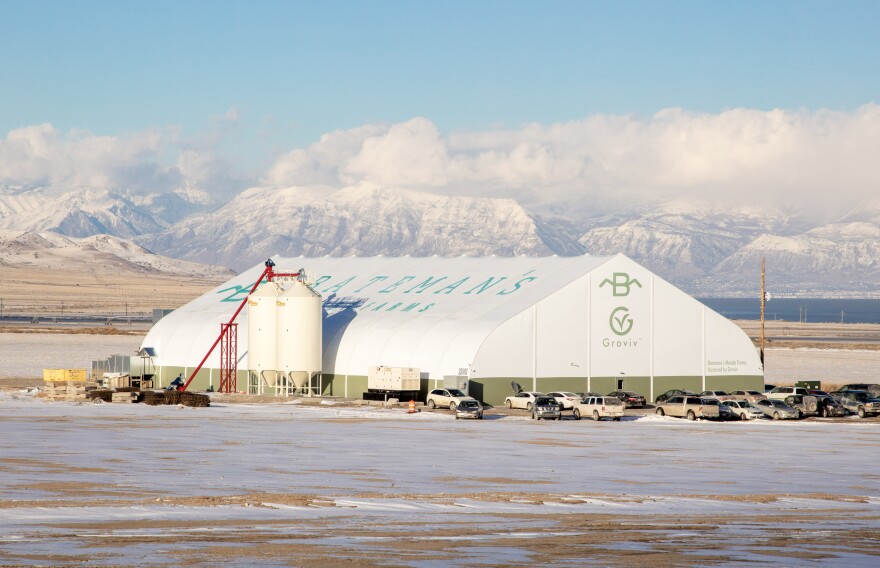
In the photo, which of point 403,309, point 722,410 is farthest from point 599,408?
point 403,309

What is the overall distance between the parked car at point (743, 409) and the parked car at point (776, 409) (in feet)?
1.03

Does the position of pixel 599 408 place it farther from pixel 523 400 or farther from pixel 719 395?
pixel 719 395

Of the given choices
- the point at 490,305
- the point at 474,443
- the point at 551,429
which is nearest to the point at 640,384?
the point at 490,305

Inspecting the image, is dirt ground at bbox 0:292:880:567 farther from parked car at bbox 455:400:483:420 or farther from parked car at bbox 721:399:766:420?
parked car at bbox 721:399:766:420

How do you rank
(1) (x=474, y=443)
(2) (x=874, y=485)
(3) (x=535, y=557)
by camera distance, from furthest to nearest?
(1) (x=474, y=443), (2) (x=874, y=485), (3) (x=535, y=557)

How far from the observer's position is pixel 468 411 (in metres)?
67.8

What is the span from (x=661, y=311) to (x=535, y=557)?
55.1 metres

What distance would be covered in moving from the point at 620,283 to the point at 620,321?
2.27 metres

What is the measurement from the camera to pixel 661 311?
79.8 m

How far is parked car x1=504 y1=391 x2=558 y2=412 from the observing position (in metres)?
72.0

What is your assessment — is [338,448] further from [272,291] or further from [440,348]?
[272,291]

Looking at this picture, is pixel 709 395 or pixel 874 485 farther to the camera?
pixel 709 395

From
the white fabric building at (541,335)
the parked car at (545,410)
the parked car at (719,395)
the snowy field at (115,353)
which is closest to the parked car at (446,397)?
the white fabric building at (541,335)

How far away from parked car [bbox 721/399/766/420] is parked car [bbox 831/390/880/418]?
22.7 feet
